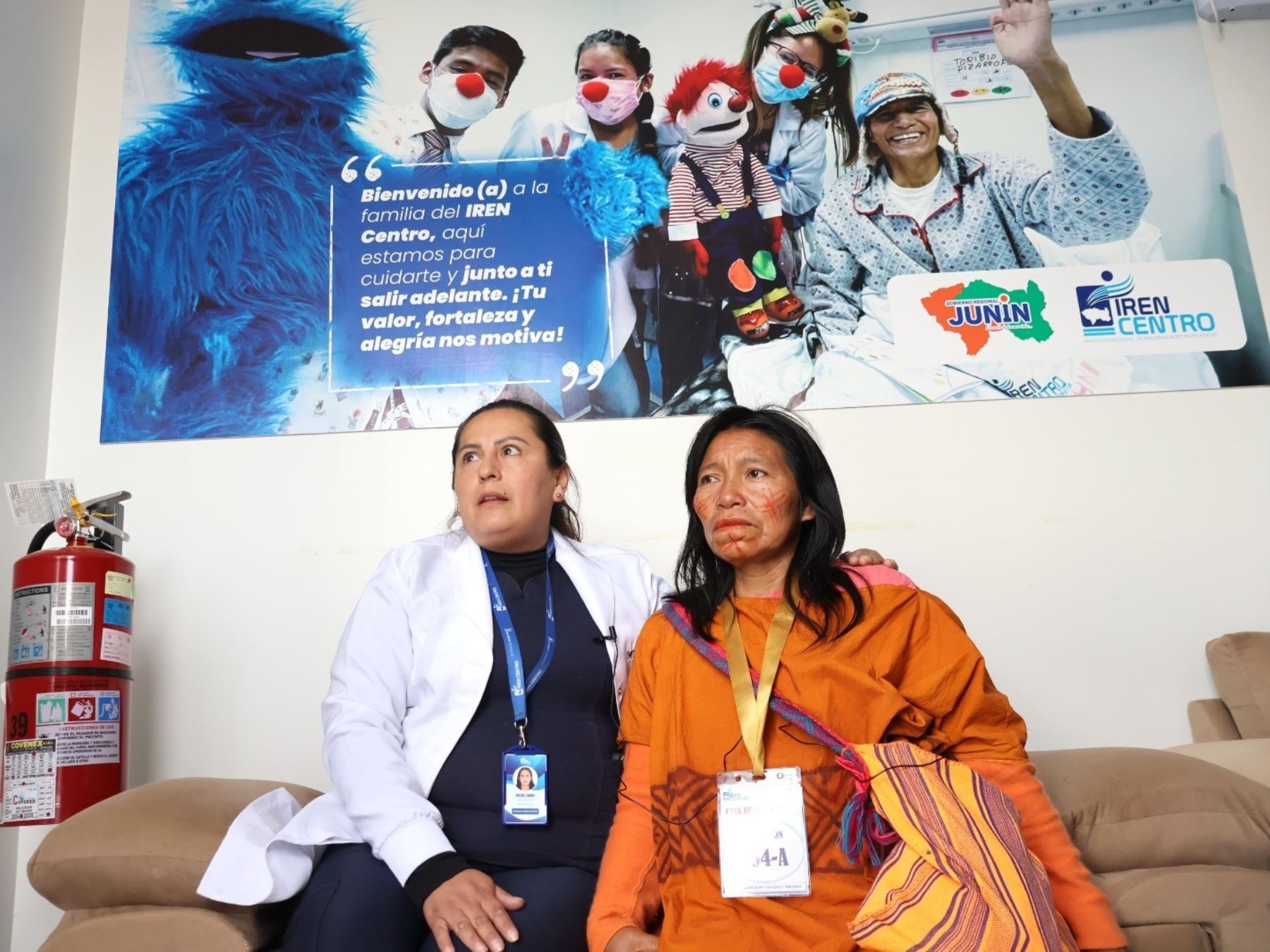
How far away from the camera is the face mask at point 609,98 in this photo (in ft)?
11.1

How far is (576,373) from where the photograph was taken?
319cm

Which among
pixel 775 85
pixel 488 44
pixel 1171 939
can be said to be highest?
pixel 488 44

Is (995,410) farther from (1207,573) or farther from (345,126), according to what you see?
(345,126)

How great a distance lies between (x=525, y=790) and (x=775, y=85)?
2.41 m

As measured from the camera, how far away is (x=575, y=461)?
3131 mm

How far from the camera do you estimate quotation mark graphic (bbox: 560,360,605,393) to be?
3.18 m

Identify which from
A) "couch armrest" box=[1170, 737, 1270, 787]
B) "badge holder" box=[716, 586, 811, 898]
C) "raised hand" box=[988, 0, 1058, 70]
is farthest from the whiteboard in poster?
"badge holder" box=[716, 586, 811, 898]

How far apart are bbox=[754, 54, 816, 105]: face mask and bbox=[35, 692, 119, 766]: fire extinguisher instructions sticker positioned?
251 centimetres

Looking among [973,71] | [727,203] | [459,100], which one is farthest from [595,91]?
[973,71]

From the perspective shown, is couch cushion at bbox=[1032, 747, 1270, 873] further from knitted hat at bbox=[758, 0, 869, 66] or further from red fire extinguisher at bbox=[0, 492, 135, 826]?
knitted hat at bbox=[758, 0, 869, 66]

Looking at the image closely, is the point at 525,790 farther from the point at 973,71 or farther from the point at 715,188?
the point at 973,71

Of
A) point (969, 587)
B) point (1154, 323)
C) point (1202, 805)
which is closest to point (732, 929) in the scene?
point (1202, 805)

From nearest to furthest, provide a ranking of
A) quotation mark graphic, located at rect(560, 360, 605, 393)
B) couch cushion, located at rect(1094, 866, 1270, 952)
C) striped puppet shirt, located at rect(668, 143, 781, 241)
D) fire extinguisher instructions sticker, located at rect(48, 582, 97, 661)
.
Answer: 1. couch cushion, located at rect(1094, 866, 1270, 952)
2. fire extinguisher instructions sticker, located at rect(48, 582, 97, 661)
3. quotation mark graphic, located at rect(560, 360, 605, 393)
4. striped puppet shirt, located at rect(668, 143, 781, 241)

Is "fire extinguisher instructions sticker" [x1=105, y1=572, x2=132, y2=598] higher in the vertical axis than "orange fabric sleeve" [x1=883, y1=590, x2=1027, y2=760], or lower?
higher
